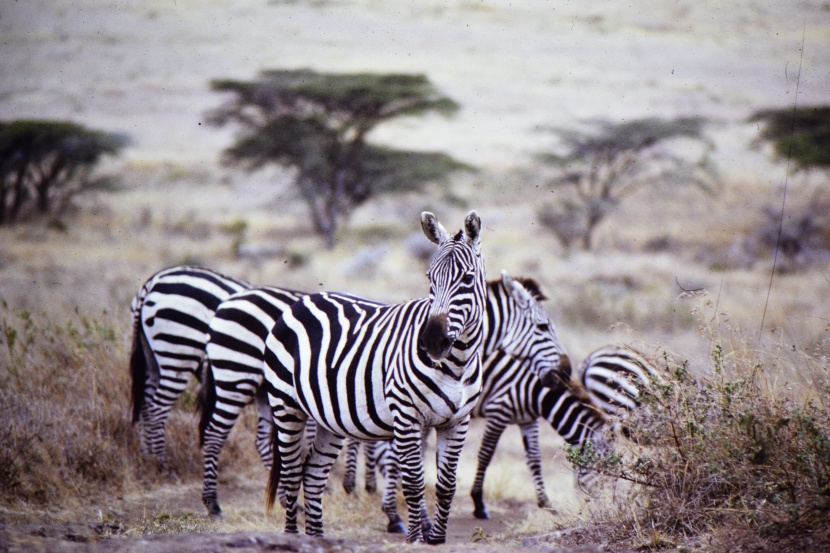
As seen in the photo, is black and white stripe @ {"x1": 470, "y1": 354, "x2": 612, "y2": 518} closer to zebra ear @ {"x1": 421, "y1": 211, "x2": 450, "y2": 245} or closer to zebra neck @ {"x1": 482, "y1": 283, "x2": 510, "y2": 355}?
zebra neck @ {"x1": 482, "y1": 283, "x2": 510, "y2": 355}

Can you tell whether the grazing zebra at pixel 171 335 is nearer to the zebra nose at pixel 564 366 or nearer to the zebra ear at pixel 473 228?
the zebra nose at pixel 564 366

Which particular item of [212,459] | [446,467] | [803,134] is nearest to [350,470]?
[212,459]

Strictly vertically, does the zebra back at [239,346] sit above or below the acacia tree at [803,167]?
below

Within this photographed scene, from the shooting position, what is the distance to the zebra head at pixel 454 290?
4.20 meters

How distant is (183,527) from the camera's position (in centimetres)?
489

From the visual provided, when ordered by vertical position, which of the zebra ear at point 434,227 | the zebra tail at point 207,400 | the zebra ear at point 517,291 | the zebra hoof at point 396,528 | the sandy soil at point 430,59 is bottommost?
the zebra hoof at point 396,528

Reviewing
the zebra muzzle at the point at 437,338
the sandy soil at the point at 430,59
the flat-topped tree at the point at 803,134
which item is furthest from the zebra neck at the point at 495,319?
the sandy soil at the point at 430,59

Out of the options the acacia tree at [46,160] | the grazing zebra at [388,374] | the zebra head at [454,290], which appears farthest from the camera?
the acacia tree at [46,160]

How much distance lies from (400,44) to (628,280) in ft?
77.9

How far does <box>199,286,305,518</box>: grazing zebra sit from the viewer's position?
6070 mm

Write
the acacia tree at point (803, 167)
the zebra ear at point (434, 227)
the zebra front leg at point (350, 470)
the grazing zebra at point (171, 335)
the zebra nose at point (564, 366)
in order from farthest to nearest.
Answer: the acacia tree at point (803, 167)
the zebra front leg at point (350, 470)
the grazing zebra at point (171, 335)
the zebra nose at point (564, 366)
the zebra ear at point (434, 227)

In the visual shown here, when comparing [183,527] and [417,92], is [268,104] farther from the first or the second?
[183,527]

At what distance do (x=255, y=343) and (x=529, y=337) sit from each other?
2.27 meters

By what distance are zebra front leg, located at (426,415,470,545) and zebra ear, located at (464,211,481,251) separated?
1.08 m
